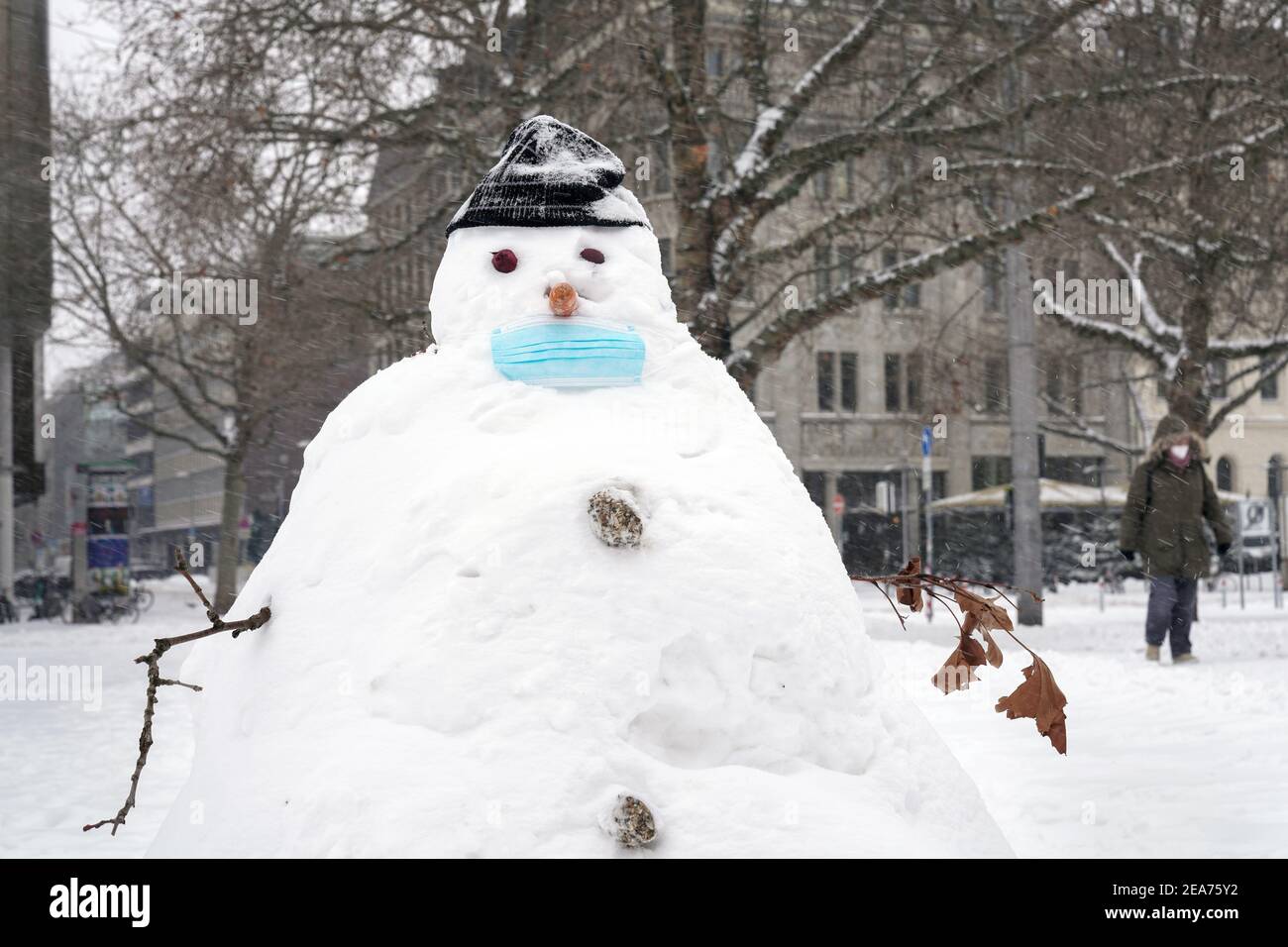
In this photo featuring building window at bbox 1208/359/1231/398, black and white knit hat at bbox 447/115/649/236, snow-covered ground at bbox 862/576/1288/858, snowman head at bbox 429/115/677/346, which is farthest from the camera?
building window at bbox 1208/359/1231/398

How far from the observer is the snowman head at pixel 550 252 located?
10.2 feet

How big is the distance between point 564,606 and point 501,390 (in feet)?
2.21

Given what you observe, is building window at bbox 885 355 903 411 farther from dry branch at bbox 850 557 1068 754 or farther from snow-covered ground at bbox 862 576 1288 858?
dry branch at bbox 850 557 1068 754

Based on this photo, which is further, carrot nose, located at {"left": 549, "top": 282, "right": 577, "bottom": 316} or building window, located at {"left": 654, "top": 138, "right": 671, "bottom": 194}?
building window, located at {"left": 654, "top": 138, "right": 671, "bottom": 194}

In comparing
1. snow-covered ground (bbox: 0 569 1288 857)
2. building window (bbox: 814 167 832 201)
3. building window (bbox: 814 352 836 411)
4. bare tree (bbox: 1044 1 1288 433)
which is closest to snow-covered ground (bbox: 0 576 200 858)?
snow-covered ground (bbox: 0 569 1288 857)

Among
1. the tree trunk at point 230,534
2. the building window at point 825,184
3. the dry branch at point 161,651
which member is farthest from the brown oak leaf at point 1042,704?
the tree trunk at point 230,534

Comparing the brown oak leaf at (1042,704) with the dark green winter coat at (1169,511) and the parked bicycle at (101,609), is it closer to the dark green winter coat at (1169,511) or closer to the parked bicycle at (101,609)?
the dark green winter coat at (1169,511)

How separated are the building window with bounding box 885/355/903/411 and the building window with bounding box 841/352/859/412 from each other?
84cm

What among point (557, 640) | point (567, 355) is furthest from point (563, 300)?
point (557, 640)

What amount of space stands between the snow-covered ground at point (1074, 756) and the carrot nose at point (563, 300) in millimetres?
1323

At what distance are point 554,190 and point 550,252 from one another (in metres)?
0.21

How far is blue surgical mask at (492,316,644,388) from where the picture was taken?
291 centimetres

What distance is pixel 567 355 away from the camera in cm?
290

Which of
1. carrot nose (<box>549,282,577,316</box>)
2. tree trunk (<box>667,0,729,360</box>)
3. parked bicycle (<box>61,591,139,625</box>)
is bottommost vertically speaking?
parked bicycle (<box>61,591,139,625</box>)
